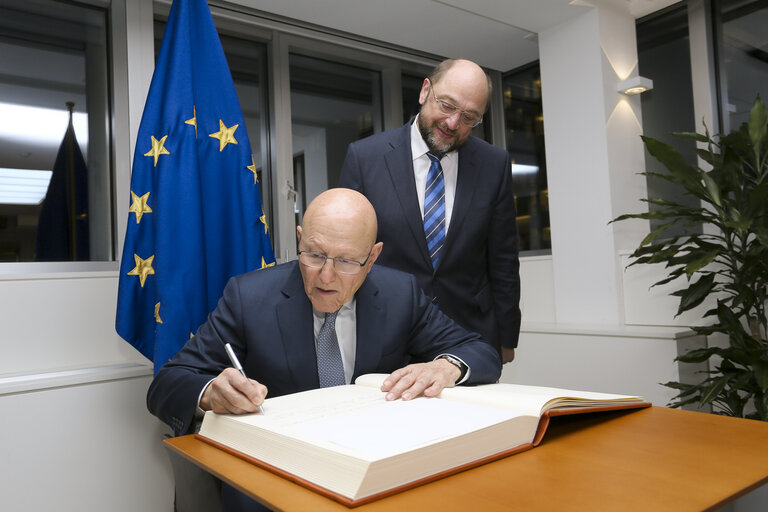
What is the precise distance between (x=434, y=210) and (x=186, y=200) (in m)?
1.02

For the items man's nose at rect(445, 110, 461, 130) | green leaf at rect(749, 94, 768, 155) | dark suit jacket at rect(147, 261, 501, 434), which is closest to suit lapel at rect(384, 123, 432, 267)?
man's nose at rect(445, 110, 461, 130)

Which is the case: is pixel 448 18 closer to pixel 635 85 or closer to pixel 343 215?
pixel 635 85

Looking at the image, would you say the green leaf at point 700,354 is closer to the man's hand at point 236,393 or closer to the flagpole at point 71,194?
the man's hand at point 236,393

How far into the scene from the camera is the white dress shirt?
2.11 meters

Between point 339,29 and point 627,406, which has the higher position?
point 339,29

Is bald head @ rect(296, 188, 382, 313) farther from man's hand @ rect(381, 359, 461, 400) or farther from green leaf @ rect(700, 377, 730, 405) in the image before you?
green leaf @ rect(700, 377, 730, 405)

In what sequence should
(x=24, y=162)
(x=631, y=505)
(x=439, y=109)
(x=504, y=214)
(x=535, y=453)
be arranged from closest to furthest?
(x=631, y=505) < (x=535, y=453) < (x=439, y=109) < (x=504, y=214) < (x=24, y=162)

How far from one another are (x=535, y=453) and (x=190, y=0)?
8.04ft

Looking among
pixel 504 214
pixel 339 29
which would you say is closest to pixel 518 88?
pixel 339 29

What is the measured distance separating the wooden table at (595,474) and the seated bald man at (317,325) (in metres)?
0.34

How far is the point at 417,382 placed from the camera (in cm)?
103

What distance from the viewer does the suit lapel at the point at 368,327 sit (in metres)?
1.37

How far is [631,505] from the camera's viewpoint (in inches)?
24.4

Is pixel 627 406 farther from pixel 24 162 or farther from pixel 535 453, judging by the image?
pixel 24 162
